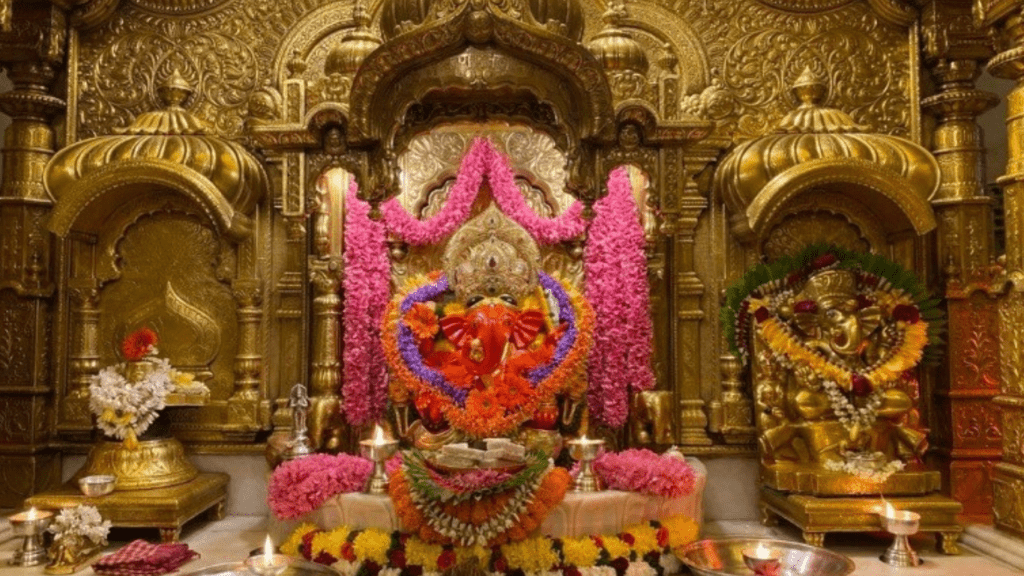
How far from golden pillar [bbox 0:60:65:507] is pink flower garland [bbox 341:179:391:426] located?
2352 millimetres

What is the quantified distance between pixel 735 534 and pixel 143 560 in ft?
12.7

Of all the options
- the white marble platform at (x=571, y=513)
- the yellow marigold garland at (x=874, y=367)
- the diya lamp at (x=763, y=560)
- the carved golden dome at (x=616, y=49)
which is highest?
the carved golden dome at (x=616, y=49)

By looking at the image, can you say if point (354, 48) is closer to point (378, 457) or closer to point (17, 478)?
point (378, 457)

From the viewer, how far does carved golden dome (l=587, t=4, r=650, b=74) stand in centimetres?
640

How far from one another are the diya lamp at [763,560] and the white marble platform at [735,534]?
788 millimetres

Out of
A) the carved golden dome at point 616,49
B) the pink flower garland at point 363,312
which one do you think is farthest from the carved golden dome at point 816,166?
the pink flower garland at point 363,312

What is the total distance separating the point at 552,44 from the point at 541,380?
2.36m

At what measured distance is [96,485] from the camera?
5336 mm

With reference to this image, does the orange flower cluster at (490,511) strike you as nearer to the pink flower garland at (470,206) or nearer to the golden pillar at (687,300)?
the golden pillar at (687,300)

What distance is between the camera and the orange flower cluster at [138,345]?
595 centimetres

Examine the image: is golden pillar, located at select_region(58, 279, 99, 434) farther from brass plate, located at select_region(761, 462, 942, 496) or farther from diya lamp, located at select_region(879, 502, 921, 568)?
diya lamp, located at select_region(879, 502, 921, 568)

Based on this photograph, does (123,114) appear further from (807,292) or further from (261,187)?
(807,292)


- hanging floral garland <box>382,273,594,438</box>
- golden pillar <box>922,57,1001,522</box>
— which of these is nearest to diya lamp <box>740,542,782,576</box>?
hanging floral garland <box>382,273,594,438</box>

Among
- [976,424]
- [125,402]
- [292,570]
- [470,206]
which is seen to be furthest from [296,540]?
[976,424]
